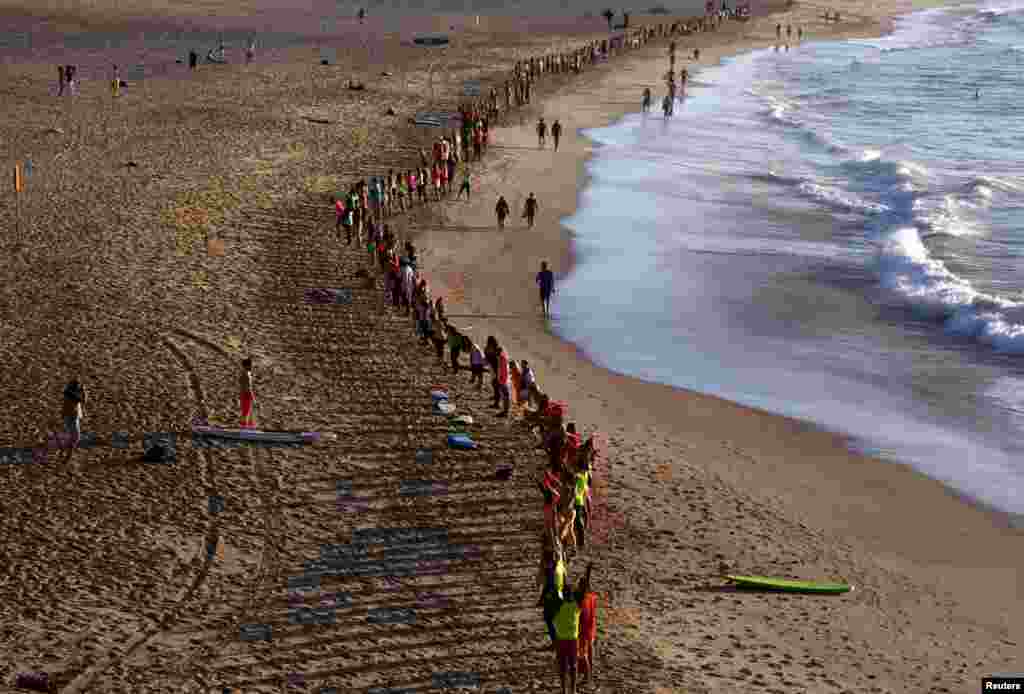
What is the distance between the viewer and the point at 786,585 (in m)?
16.7

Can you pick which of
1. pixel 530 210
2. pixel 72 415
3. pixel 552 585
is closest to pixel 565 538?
pixel 552 585

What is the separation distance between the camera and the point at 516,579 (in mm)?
16359

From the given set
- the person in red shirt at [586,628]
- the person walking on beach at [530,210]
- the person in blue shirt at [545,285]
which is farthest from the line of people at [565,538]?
the person walking on beach at [530,210]

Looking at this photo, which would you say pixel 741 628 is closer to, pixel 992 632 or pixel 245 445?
pixel 992 632

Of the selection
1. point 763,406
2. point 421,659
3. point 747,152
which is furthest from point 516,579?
point 747,152

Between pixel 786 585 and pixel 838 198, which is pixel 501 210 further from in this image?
pixel 786 585

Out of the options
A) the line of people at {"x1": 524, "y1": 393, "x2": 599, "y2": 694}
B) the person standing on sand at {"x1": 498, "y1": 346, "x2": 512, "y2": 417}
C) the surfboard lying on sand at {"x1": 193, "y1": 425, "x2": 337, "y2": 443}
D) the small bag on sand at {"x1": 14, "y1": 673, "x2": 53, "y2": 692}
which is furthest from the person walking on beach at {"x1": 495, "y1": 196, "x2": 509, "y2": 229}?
the small bag on sand at {"x1": 14, "y1": 673, "x2": 53, "y2": 692}

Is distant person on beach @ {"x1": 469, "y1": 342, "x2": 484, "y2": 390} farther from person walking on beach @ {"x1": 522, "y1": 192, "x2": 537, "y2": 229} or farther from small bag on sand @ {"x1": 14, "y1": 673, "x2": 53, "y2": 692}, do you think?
person walking on beach @ {"x1": 522, "y1": 192, "x2": 537, "y2": 229}

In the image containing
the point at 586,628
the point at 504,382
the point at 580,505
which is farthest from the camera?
the point at 504,382

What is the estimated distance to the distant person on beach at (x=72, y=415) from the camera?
18.5 m

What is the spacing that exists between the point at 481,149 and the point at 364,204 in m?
11.5

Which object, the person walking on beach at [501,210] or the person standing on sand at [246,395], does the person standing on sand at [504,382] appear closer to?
the person standing on sand at [246,395]

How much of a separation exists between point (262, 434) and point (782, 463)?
8.04m

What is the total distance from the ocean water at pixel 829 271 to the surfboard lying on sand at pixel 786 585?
4.43 metres
